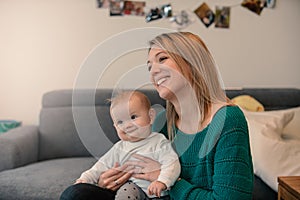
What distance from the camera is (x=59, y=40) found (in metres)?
2.14

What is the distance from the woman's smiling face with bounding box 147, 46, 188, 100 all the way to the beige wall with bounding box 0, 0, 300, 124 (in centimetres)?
132

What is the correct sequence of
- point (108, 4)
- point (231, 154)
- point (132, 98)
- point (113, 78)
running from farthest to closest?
point (108, 4), point (113, 78), point (132, 98), point (231, 154)

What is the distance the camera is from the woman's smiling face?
0.86 metres

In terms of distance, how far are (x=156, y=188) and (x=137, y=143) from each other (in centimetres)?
15

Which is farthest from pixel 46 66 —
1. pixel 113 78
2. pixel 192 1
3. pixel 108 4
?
pixel 113 78

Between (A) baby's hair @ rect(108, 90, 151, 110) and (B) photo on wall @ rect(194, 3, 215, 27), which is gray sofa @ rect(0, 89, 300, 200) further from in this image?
(B) photo on wall @ rect(194, 3, 215, 27)

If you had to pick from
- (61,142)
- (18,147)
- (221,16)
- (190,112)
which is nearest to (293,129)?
(221,16)

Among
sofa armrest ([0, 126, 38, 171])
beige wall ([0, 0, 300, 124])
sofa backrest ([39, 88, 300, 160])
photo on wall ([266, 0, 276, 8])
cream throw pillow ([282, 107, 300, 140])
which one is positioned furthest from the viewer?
photo on wall ([266, 0, 276, 8])

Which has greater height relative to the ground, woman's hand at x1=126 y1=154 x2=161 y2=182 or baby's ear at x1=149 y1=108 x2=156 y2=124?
baby's ear at x1=149 y1=108 x2=156 y2=124

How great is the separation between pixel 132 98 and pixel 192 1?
1397 mm

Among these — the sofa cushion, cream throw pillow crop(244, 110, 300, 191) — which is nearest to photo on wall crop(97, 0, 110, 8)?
the sofa cushion

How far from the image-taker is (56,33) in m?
2.13

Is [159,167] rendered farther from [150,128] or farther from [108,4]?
[108,4]

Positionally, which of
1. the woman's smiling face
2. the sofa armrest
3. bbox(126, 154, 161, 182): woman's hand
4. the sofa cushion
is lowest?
the sofa cushion
